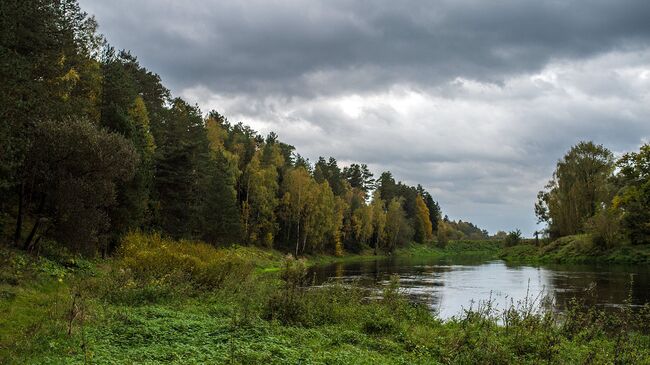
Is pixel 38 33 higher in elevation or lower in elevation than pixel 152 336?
higher

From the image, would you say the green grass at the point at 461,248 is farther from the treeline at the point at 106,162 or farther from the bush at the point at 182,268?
the bush at the point at 182,268

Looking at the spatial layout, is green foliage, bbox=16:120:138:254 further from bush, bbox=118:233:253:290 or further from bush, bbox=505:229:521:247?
bush, bbox=505:229:521:247

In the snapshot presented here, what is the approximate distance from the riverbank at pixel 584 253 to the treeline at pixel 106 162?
33.9m

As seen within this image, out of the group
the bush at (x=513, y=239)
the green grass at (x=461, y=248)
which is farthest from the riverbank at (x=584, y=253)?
the green grass at (x=461, y=248)

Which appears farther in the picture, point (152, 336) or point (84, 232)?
point (84, 232)

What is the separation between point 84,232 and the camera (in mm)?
24984

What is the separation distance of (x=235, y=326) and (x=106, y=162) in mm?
15669

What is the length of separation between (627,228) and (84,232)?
6133 centimetres

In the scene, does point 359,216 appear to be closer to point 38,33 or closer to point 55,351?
point 38,33

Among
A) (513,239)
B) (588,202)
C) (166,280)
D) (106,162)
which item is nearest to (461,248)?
(513,239)

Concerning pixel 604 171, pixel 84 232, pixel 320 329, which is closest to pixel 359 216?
pixel 604 171

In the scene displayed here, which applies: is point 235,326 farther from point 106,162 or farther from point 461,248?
point 461,248

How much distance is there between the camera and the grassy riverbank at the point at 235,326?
1013cm

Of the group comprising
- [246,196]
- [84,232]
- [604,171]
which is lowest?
[84,232]
